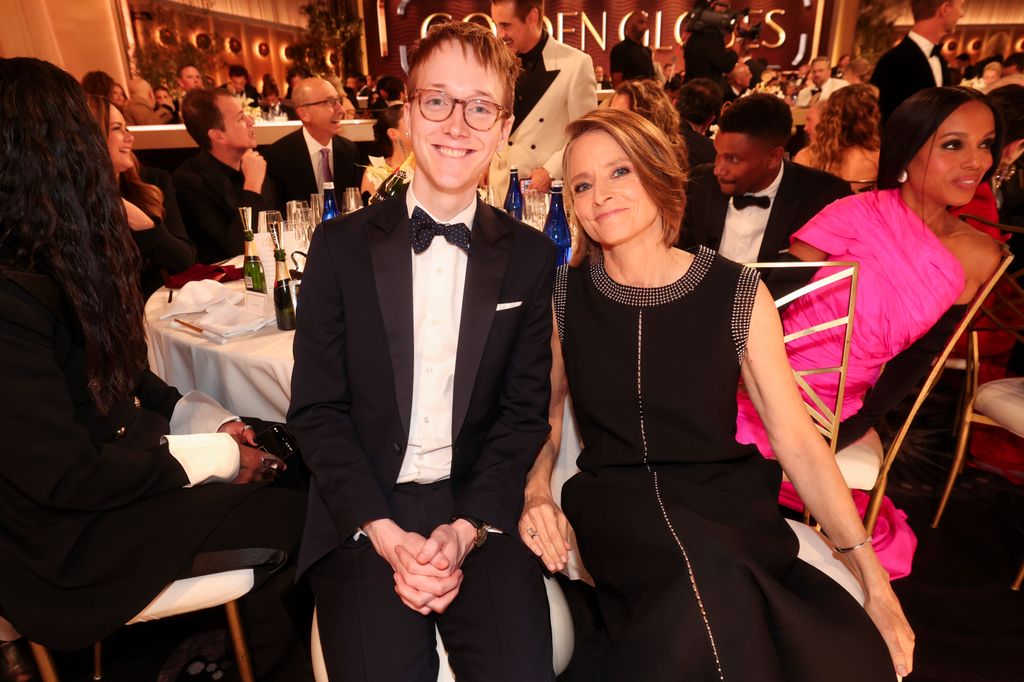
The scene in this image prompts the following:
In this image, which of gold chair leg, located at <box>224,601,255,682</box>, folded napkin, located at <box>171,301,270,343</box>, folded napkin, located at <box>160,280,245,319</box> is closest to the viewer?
gold chair leg, located at <box>224,601,255,682</box>

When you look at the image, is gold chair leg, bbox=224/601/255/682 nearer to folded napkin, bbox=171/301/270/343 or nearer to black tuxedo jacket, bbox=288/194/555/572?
black tuxedo jacket, bbox=288/194/555/572

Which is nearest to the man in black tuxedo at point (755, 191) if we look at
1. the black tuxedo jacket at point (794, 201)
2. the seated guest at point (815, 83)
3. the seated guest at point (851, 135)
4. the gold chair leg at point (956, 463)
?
the black tuxedo jacket at point (794, 201)

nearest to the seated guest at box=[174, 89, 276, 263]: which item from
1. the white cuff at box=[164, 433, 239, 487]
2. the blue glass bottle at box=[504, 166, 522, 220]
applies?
the blue glass bottle at box=[504, 166, 522, 220]

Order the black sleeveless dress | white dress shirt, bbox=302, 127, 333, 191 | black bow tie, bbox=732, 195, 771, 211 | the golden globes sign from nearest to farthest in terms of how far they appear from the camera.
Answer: the black sleeveless dress, black bow tie, bbox=732, 195, 771, 211, white dress shirt, bbox=302, 127, 333, 191, the golden globes sign

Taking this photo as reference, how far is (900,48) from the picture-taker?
13.2ft

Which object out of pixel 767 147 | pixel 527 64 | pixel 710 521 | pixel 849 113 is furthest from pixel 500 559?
pixel 849 113

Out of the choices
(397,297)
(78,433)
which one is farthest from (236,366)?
(397,297)

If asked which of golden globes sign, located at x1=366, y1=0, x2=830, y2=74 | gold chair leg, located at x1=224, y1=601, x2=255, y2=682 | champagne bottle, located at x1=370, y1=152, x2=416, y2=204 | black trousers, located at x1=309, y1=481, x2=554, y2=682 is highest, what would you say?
golden globes sign, located at x1=366, y1=0, x2=830, y2=74

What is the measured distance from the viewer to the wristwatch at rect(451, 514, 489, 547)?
1.35 metres

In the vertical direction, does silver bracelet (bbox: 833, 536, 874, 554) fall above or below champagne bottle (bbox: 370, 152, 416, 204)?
below

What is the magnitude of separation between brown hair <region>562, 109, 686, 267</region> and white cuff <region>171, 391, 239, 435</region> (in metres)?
1.12

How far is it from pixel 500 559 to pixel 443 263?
2.11 feet

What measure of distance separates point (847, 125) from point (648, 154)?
307 cm

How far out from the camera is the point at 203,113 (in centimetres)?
341
